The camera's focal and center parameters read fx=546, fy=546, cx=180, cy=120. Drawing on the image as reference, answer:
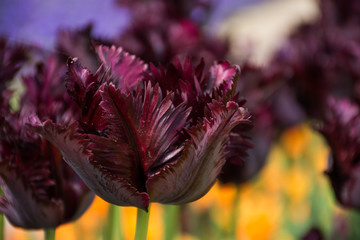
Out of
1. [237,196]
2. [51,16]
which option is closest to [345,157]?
[237,196]

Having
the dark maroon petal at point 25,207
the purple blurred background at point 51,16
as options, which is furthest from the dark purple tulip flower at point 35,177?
the purple blurred background at point 51,16

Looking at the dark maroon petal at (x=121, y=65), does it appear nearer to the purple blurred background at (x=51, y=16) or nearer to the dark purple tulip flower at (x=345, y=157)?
the dark purple tulip flower at (x=345, y=157)

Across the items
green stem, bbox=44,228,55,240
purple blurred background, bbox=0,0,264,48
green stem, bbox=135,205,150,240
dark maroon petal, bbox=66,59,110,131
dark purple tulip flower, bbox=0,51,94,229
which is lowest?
green stem, bbox=44,228,55,240

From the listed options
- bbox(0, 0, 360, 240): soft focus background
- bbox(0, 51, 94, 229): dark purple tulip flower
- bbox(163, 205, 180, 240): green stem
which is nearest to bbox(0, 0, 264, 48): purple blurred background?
bbox(0, 0, 360, 240): soft focus background

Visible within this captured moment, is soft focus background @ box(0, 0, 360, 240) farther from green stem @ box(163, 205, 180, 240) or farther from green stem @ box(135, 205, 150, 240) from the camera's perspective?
green stem @ box(135, 205, 150, 240)

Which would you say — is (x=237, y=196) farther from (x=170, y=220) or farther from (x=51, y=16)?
(x=51, y=16)

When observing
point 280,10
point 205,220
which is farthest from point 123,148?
point 280,10

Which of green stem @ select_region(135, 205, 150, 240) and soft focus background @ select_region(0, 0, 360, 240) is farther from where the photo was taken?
soft focus background @ select_region(0, 0, 360, 240)
